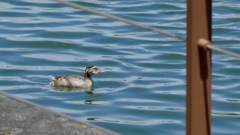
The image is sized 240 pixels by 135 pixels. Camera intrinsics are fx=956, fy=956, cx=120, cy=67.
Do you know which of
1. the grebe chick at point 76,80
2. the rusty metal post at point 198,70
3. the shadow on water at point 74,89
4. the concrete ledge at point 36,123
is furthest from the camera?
the shadow on water at point 74,89

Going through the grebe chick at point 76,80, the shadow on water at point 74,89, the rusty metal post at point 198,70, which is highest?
the rusty metal post at point 198,70

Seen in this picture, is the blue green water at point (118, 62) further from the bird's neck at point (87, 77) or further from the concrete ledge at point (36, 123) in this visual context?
the concrete ledge at point (36, 123)

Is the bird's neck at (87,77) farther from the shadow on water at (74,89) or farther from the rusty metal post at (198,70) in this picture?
the rusty metal post at (198,70)

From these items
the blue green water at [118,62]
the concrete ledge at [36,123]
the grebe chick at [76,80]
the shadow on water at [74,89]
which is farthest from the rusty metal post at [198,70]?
the shadow on water at [74,89]

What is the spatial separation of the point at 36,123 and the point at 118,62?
744 cm

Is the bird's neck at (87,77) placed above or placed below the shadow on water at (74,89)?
above

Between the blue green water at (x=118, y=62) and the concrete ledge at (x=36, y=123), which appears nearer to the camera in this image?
the concrete ledge at (x=36, y=123)

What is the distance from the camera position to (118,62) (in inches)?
448

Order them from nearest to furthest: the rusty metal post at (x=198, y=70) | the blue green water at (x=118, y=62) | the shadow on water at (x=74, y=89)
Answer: the rusty metal post at (x=198, y=70) < the blue green water at (x=118, y=62) < the shadow on water at (x=74, y=89)

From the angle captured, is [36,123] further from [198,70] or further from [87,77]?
[87,77]

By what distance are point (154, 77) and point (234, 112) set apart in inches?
61.0

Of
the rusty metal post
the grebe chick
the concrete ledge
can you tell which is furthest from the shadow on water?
the rusty metal post

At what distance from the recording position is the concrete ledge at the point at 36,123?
3838 millimetres

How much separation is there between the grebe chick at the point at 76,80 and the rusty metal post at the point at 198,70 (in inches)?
270
